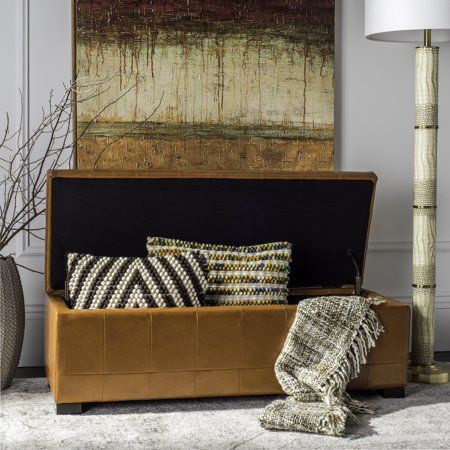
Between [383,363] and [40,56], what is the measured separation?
1942 millimetres

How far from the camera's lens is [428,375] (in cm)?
363

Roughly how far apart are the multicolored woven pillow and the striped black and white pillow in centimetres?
11

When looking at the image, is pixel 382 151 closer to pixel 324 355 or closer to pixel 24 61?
pixel 324 355

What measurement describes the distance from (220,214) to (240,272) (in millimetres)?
296

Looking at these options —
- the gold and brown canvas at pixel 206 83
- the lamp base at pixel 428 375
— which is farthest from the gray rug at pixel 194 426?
the gold and brown canvas at pixel 206 83

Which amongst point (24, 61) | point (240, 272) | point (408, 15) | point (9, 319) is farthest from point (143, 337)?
point (408, 15)

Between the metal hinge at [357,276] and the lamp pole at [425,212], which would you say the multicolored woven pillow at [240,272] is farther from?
the lamp pole at [425,212]

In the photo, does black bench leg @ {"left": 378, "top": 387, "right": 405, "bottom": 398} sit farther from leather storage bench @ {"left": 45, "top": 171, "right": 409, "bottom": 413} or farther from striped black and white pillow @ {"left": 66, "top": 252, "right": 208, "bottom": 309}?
striped black and white pillow @ {"left": 66, "top": 252, "right": 208, "bottom": 309}

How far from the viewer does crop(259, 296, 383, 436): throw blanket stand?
120 inches

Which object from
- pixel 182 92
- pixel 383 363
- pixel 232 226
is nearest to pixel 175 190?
pixel 232 226

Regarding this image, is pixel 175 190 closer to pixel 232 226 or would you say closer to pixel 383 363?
pixel 232 226

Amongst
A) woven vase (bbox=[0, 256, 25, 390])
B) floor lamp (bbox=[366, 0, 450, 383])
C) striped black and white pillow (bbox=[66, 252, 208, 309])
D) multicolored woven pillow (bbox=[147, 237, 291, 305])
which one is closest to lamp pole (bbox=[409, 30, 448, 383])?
floor lamp (bbox=[366, 0, 450, 383])

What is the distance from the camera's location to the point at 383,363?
130 inches

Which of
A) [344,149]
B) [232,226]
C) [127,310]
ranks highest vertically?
[344,149]
